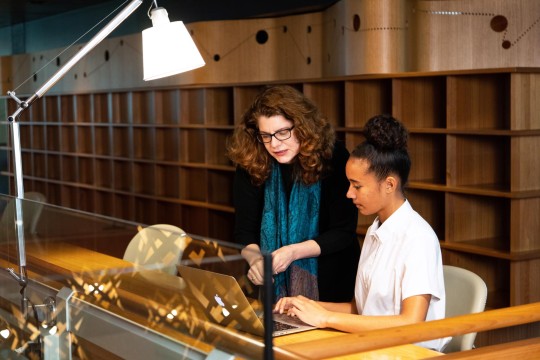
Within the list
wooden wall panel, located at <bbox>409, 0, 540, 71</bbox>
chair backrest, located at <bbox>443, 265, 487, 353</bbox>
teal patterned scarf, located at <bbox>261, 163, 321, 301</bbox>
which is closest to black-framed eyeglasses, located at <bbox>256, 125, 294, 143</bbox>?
teal patterned scarf, located at <bbox>261, 163, 321, 301</bbox>

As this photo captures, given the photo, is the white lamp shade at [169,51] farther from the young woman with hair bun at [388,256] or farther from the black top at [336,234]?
the young woman with hair bun at [388,256]

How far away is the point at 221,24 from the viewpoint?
5.80m

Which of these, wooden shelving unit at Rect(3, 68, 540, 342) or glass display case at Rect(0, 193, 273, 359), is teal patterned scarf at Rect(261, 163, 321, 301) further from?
wooden shelving unit at Rect(3, 68, 540, 342)

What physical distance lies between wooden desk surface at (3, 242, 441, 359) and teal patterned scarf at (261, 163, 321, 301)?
0.53 m

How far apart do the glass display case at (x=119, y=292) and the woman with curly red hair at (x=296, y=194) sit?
0.69m

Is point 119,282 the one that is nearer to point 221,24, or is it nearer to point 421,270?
point 421,270

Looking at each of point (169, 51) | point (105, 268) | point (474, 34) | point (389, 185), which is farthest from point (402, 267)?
point (474, 34)

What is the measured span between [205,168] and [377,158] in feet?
12.5

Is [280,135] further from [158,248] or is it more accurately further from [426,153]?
[426,153]

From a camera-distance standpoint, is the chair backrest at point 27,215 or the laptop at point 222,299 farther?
the chair backrest at point 27,215

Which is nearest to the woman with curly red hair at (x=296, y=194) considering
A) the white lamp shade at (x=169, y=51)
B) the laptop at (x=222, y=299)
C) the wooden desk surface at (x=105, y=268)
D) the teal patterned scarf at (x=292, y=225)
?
the teal patterned scarf at (x=292, y=225)

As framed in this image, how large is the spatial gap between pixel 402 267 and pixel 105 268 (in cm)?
74

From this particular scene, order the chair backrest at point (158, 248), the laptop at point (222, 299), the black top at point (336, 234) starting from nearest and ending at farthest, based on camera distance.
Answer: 1. the laptop at point (222, 299)
2. the chair backrest at point (158, 248)
3. the black top at point (336, 234)

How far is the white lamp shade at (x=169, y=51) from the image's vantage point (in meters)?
2.45
